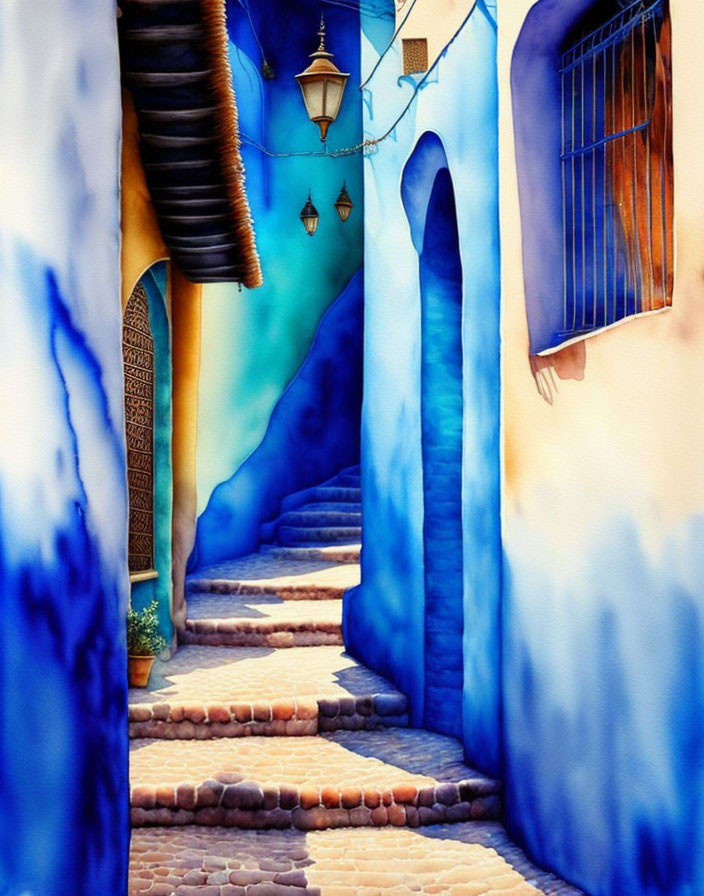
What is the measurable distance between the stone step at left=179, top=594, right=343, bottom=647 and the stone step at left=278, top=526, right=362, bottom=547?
3.03 m

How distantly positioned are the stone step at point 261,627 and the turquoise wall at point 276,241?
348cm

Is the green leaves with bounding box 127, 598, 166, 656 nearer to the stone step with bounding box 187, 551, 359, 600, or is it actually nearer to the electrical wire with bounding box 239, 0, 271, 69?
the stone step with bounding box 187, 551, 359, 600

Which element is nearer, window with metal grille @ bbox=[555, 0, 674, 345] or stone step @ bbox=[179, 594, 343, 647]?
window with metal grille @ bbox=[555, 0, 674, 345]

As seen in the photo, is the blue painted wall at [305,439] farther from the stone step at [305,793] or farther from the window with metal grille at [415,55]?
the stone step at [305,793]

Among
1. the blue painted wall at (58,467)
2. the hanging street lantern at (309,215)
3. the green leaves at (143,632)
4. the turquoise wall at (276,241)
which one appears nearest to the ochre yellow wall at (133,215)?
the green leaves at (143,632)

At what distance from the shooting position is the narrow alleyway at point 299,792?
5863mm

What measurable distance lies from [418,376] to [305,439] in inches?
285

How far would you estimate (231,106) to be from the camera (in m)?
6.41

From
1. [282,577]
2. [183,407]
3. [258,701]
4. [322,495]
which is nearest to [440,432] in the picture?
[258,701]

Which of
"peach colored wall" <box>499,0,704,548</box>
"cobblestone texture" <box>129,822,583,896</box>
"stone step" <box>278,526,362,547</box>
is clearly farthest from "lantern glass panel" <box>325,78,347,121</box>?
"stone step" <box>278,526,362,547</box>

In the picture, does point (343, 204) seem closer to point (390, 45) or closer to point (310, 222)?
point (310, 222)

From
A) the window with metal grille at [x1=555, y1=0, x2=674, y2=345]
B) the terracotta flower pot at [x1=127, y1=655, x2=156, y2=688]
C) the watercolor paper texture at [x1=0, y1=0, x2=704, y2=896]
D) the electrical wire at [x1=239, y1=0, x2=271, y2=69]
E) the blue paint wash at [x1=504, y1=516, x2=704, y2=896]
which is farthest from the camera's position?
the electrical wire at [x1=239, y1=0, x2=271, y2=69]

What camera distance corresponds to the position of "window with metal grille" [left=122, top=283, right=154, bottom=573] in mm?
8648

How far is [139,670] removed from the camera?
839 cm
